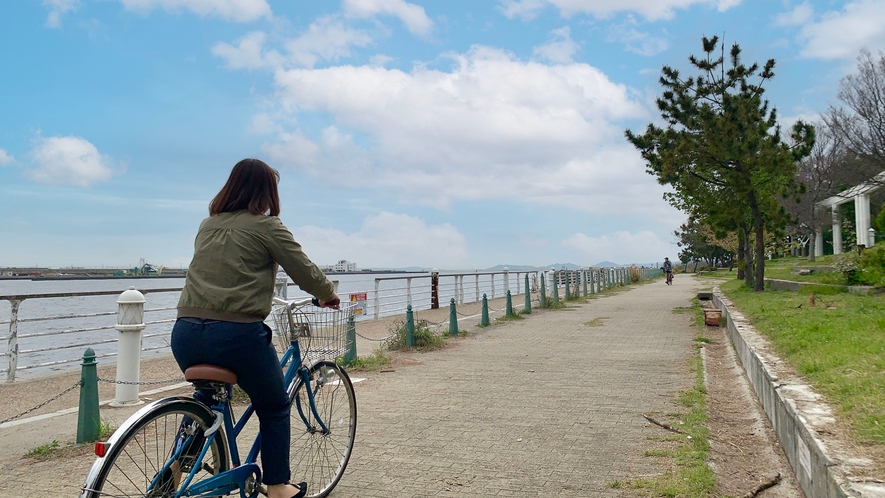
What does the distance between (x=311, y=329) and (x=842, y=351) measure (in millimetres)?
5093

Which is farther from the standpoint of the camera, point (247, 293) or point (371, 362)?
point (371, 362)

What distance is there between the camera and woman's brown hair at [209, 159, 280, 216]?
11.1ft

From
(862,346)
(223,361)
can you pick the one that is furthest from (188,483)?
(862,346)

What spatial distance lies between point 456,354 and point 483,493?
6.86 m

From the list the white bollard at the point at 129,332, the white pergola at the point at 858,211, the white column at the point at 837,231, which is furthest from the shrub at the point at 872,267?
the white column at the point at 837,231

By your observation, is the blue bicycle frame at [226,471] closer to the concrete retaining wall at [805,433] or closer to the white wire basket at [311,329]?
the white wire basket at [311,329]

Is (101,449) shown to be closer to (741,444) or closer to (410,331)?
→ (741,444)

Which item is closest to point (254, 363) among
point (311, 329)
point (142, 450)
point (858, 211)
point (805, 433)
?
point (142, 450)

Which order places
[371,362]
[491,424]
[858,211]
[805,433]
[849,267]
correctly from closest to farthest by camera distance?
[805,433] < [491,424] < [371,362] < [849,267] < [858,211]

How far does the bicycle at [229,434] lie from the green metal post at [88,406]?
225 cm

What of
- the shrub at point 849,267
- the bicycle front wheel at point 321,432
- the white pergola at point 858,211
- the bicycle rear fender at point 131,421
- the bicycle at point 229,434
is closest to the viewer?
the bicycle rear fender at point 131,421

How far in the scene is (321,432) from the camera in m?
4.36

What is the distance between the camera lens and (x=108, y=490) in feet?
9.48

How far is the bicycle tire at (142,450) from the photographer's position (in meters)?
2.83
